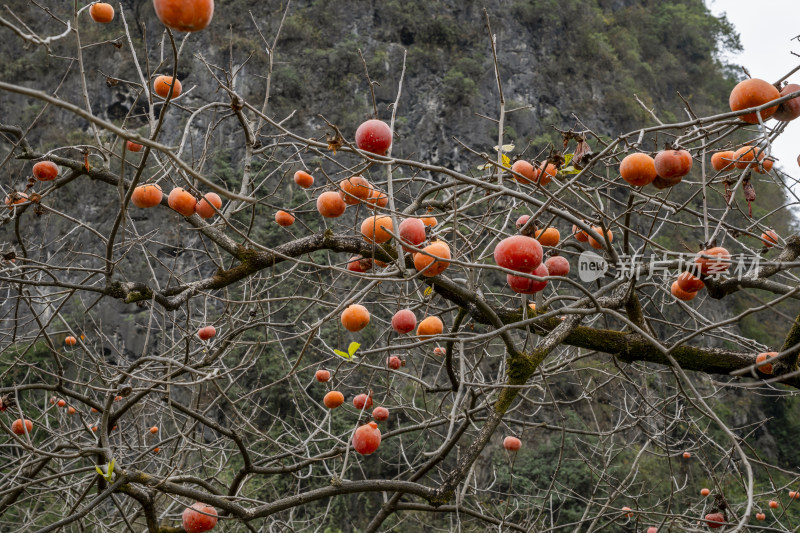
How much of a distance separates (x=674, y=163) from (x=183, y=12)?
1.19m

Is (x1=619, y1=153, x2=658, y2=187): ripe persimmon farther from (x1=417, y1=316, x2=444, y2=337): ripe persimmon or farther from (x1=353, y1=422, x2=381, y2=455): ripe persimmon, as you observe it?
(x1=353, y1=422, x2=381, y2=455): ripe persimmon

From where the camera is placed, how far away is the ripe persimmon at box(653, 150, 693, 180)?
1.41m

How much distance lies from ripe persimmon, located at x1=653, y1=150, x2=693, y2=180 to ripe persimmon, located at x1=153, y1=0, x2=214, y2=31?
1.14 metres

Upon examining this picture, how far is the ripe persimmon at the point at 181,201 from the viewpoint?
79.5 inches

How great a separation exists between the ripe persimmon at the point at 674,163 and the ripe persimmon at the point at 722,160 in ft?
1.56

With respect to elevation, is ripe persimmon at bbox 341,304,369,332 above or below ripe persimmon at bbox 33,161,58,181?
above

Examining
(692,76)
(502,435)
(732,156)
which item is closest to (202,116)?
(502,435)

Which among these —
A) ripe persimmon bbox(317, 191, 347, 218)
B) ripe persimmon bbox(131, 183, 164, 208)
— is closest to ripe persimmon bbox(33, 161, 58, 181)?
ripe persimmon bbox(131, 183, 164, 208)

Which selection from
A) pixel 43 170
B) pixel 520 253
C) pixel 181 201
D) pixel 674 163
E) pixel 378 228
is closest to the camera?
pixel 520 253

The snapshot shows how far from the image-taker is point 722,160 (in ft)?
6.00

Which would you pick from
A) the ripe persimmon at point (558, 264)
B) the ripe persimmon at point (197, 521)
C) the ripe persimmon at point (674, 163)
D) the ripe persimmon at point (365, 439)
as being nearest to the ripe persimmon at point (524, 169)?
the ripe persimmon at point (558, 264)

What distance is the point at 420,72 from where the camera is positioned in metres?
13.2

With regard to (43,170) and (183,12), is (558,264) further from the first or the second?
(43,170)

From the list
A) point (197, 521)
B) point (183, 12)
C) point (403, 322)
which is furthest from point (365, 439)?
point (183, 12)
